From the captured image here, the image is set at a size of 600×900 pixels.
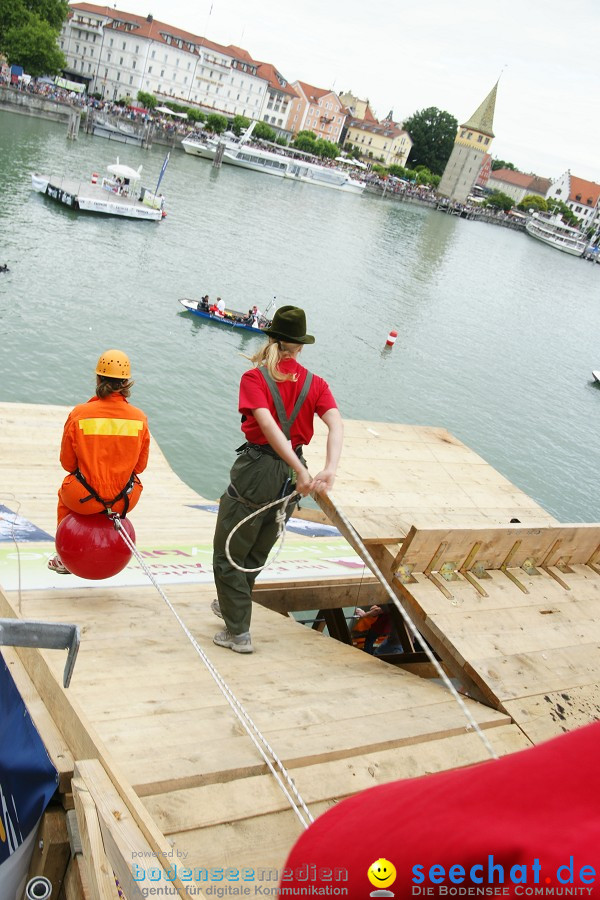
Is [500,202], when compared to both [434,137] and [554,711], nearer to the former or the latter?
[434,137]

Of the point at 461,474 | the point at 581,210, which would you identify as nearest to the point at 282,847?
the point at 461,474

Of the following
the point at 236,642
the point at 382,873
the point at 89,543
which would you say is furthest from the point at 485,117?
the point at 382,873

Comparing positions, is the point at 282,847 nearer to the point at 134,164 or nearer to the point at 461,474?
the point at 461,474

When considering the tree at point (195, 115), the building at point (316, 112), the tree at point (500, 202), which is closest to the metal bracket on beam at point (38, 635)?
the tree at point (195, 115)

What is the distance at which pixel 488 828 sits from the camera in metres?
0.98

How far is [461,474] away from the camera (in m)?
7.78

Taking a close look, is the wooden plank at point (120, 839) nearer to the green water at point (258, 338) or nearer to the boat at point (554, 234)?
the green water at point (258, 338)

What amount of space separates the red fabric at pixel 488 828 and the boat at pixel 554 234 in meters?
136

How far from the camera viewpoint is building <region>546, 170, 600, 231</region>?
181 metres


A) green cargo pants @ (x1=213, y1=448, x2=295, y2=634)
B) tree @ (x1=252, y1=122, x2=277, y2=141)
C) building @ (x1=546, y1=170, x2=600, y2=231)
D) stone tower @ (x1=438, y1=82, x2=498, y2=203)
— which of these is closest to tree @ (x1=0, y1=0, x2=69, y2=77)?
tree @ (x1=252, y1=122, x2=277, y2=141)

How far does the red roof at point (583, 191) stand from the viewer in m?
182

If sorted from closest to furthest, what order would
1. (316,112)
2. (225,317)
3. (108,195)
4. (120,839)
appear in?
1. (120,839)
2. (225,317)
3. (108,195)
4. (316,112)

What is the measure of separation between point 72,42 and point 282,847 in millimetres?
143760

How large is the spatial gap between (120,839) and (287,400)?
269 centimetres
